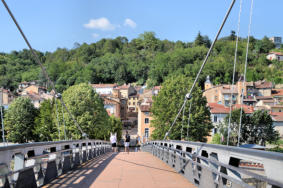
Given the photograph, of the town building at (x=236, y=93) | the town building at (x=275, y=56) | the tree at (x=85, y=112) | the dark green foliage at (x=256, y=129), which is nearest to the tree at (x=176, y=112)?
the tree at (x=85, y=112)

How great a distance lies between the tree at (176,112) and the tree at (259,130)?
1065cm

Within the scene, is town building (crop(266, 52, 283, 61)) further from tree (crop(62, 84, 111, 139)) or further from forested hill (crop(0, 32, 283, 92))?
tree (crop(62, 84, 111, 139))

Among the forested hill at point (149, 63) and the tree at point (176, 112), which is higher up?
the forested hill at point (149, 63)

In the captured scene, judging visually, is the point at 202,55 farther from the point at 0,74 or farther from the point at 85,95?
the point at 0,74

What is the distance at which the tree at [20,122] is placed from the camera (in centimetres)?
5203

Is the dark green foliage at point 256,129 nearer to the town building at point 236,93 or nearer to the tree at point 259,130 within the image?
the tree at point 259,130

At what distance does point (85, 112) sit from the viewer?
126 feet

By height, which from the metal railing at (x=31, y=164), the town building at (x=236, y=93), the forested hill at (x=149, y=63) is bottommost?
the metal railing at (x=31, y=164)

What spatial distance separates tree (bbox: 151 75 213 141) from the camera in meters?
34.3

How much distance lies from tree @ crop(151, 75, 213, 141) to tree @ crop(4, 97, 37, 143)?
2414 centimetres

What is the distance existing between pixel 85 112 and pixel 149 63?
105 m

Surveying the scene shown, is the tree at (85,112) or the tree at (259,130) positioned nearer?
the tree at (85,112)

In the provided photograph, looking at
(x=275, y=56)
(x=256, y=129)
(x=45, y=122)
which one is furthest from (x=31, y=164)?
(x=275, y=56)

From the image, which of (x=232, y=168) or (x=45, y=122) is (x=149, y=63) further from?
(x=232, y=168)
